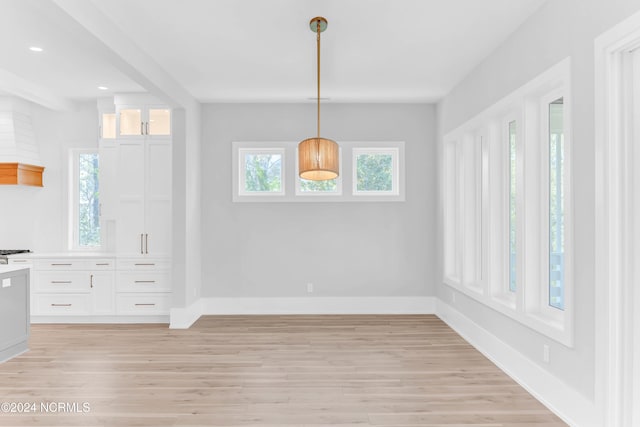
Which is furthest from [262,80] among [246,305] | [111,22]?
[246,305]

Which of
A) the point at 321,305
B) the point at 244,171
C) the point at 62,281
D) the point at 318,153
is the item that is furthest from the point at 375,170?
the point at 62,281

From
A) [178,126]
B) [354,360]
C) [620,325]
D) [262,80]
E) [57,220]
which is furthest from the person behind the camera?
[57,220]

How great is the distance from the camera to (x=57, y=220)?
611 centimetres

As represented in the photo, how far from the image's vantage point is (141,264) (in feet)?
18.4

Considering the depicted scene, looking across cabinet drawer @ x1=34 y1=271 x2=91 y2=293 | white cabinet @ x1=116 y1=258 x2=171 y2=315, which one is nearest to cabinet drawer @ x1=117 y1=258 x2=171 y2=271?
white cabinet @ x1=116 y1=258 x2=171 y2=315

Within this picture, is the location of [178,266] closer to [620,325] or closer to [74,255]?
[74,255]

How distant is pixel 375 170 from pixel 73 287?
4277mm

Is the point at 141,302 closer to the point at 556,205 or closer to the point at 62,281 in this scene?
the point at 62,281

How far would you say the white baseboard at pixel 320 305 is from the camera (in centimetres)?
611

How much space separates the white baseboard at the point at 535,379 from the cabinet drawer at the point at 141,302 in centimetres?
368

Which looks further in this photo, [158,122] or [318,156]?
[158,122]

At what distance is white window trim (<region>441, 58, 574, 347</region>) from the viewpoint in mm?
2910

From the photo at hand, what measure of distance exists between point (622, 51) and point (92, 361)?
187 inches

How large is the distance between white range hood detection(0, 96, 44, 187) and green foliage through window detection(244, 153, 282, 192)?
9.24ft
